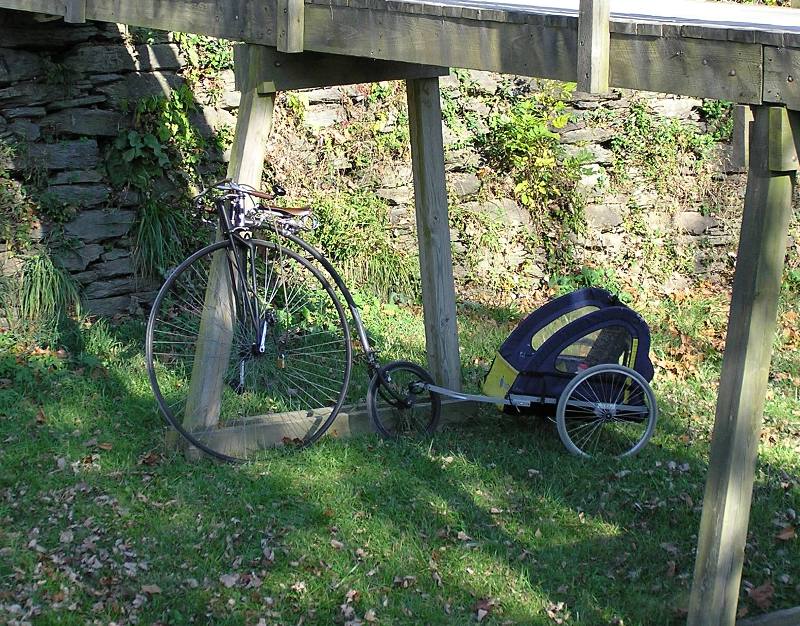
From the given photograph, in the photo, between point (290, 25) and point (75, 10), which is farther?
point (75, 10)

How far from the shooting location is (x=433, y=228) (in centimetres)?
611

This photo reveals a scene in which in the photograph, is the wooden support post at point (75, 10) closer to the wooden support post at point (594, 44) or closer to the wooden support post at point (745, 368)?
the wooden support post at point (594, 44)

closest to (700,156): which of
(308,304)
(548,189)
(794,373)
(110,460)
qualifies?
(548,189)

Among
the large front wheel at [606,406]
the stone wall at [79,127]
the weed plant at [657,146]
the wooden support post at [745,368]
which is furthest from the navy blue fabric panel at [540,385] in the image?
the weed plant at [657,146]

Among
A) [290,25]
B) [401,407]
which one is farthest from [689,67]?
[401,407]

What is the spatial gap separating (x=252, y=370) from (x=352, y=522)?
124 cm

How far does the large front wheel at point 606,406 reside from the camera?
19.1 feet

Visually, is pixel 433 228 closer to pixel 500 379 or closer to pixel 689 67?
pixel 500 379

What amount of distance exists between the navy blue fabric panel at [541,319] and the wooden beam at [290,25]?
207 cm

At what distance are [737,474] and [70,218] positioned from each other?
5.37 m

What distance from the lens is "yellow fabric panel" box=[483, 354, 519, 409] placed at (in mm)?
5945

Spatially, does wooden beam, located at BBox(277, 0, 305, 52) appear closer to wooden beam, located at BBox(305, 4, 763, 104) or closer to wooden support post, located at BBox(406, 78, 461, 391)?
wooden beam, located at BBox(305, 4, 763, 104)

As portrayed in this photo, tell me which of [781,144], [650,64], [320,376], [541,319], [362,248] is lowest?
[320,376]

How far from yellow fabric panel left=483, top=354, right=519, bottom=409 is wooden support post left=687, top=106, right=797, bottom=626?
2.09m
